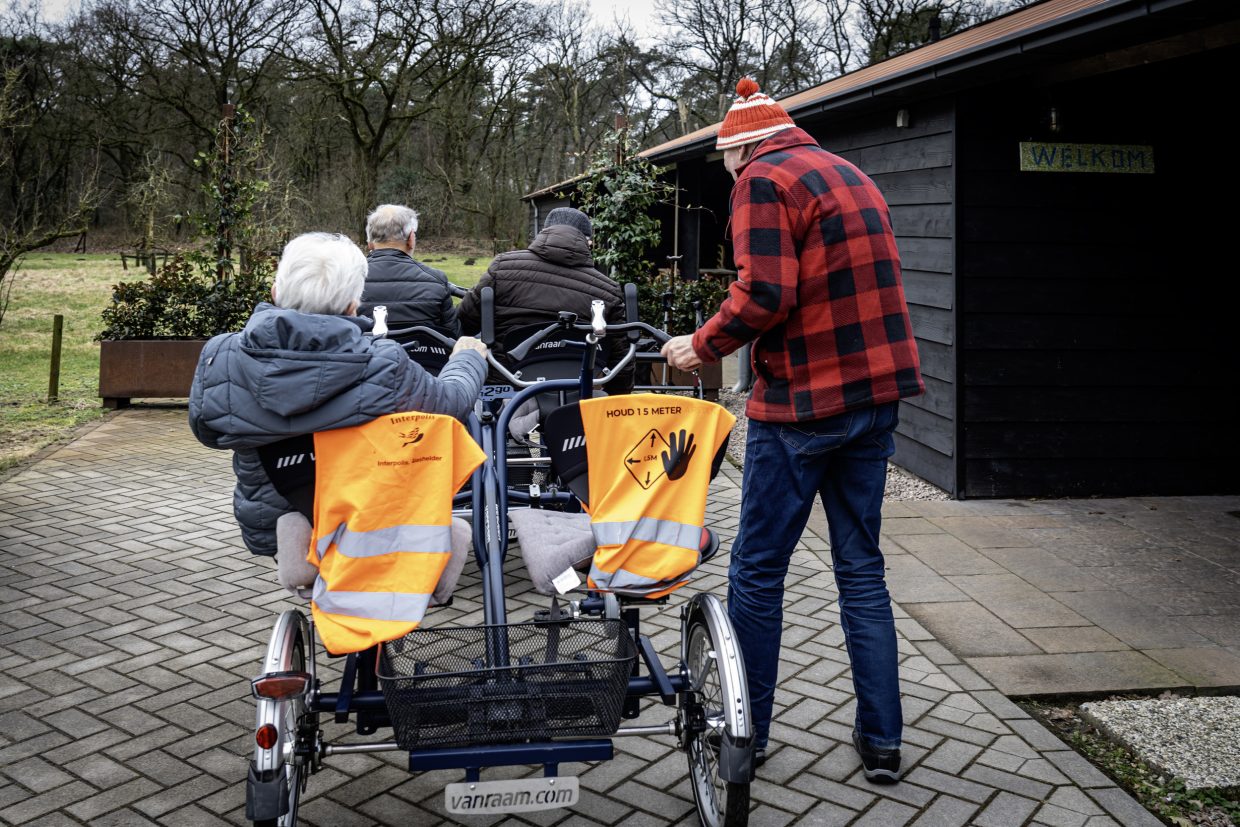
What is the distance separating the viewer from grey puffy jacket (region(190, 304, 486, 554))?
259cm

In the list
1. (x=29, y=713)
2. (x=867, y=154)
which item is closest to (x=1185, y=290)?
(x=867, y=154)

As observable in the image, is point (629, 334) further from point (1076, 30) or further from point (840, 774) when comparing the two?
point (840, 774)

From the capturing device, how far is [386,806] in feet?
10.4

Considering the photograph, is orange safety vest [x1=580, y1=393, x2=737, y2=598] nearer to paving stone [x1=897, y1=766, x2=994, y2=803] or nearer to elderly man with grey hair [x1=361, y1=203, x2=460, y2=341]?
paving stone [x1=897, y1=766, x2=994, y2=803]

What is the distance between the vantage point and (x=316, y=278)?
9.30 feet

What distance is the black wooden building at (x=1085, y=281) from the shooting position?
6750mm

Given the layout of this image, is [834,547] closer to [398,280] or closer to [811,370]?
[811,370]

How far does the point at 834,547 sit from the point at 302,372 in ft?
5.32

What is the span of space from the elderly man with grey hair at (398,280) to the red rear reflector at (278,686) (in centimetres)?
322

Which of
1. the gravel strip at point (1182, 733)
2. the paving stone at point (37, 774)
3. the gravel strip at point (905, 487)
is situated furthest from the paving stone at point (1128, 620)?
the paving stone at point (37, 774)

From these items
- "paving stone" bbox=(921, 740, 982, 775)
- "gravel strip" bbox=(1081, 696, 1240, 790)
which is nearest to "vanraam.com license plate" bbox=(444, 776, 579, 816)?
"paving stone" bbox=(921, 740, 982, 775)

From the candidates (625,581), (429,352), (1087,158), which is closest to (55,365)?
(429,352)

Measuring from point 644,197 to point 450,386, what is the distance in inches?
311

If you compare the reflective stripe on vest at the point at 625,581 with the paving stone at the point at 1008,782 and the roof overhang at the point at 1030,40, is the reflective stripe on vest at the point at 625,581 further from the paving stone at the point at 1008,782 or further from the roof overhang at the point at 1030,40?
the roof overhang at the point at 1030,40
